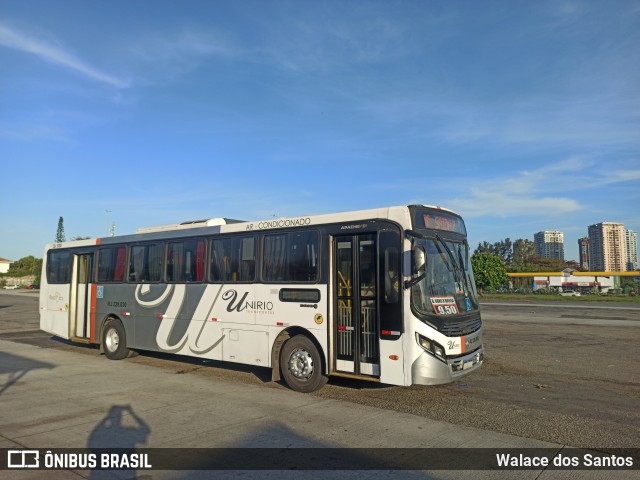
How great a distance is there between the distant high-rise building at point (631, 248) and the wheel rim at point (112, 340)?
198336 mm

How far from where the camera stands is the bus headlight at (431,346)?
24.9ft

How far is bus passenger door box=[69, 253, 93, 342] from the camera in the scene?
47.2 feet

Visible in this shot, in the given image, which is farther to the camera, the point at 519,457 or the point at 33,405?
the point at 33,405

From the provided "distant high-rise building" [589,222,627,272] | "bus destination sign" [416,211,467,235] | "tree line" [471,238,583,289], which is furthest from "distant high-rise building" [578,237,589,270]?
"bus destination sign" [416,211,467,235]

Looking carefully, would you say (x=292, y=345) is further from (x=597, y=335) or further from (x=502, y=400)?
(x=597, y=335)

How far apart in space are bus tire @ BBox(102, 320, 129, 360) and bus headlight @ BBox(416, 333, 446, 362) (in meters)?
8.77

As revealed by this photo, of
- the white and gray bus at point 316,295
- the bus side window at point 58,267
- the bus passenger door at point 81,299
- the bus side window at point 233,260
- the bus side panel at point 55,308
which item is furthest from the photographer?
the bus side window at point 58,267

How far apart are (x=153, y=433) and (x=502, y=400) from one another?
5654 mm

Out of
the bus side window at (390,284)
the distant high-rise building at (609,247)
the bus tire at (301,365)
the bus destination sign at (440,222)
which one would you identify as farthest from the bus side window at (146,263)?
the distant high-rise building at (609,247)

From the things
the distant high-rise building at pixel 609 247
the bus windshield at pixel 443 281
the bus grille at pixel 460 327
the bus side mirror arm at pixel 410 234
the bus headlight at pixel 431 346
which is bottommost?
the bus headlight at pixel 431 346

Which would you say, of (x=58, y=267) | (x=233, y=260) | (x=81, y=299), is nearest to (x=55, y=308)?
(x=58, y=267)

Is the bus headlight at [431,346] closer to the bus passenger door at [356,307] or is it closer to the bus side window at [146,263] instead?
the bus passenger door at [356,307]

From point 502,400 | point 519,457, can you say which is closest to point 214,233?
point 502,400

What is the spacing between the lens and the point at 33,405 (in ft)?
26.6
